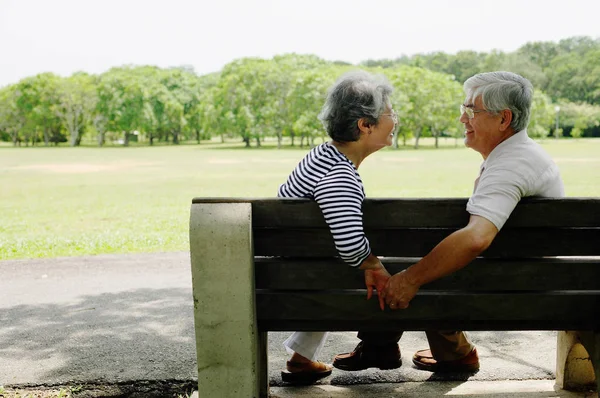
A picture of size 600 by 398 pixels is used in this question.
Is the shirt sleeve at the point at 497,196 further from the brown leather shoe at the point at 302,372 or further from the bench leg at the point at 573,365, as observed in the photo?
the brown leather shoe at the point at 302,372

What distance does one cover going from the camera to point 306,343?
→ 3.58 m

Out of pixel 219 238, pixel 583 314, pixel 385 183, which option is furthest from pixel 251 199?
pixel 385 183

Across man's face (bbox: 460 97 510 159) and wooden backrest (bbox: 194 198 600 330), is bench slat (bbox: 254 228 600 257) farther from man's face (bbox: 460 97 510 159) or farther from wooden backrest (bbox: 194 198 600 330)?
man's face (bbox: 460 97 510 159)

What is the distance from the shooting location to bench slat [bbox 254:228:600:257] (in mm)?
2611

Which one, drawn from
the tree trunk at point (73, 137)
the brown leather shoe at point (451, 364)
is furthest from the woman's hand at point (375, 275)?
the tree trunk at point (73, 137)

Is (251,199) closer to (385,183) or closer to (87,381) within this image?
(87,381)

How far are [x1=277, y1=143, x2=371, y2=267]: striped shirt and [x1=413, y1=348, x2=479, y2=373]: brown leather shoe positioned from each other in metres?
1.50

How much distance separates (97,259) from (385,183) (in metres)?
17.6

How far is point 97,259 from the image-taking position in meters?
8.25

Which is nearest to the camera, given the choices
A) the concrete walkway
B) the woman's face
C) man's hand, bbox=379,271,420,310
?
man's hand, bbox=379,271,420,310

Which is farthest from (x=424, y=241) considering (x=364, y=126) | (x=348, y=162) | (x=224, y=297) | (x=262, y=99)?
(x=262, y=99)

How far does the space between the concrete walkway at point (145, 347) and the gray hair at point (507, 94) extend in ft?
4.81

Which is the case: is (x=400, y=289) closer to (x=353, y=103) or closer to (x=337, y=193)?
(x=337, y=193)

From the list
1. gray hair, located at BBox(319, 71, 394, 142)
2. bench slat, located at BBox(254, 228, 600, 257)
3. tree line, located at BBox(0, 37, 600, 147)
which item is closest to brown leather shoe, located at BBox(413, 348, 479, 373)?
bench slat, located at BBox(254, 228, 600, 257)
